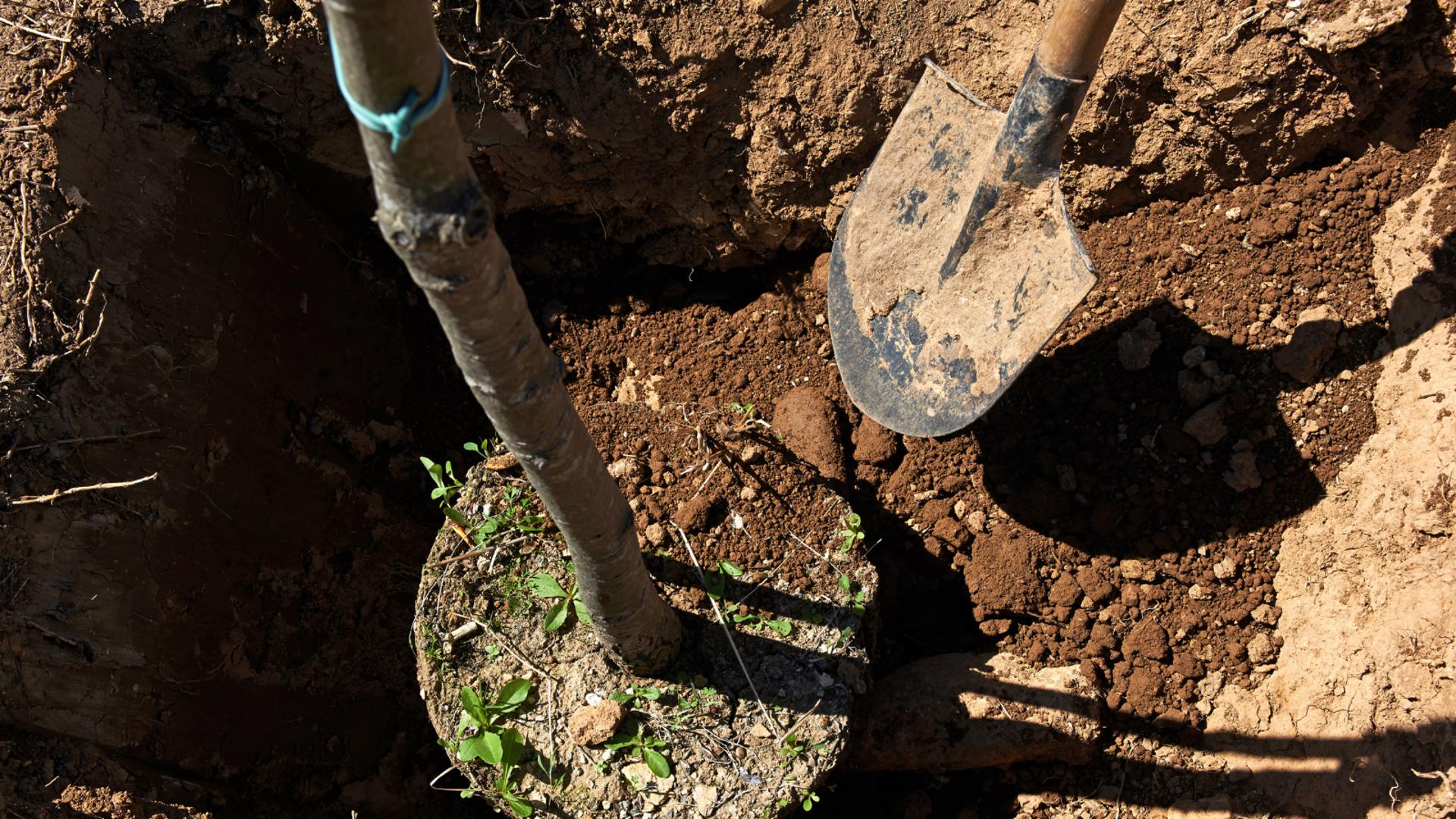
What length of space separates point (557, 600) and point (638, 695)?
0.32 meters

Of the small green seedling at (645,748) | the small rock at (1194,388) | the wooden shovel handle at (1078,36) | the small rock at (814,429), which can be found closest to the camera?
the wooden shovel handle at (1078,36)

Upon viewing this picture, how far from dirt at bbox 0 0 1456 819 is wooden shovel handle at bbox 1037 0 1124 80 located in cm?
44

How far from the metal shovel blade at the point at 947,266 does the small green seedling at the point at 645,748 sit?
3.47 ft

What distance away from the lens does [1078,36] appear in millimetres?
2076

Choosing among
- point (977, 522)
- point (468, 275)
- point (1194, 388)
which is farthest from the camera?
point (977, 522)

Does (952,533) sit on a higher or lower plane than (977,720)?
higher

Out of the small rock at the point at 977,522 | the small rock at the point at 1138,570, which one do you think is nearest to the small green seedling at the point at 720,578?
the small rock at the point at 977,522

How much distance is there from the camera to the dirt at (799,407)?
2.24m

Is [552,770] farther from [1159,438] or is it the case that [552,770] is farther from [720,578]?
[1159,438]

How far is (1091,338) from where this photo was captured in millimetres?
2742

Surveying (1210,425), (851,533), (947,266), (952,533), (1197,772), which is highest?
(947,266)

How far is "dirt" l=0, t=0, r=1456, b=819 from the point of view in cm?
224

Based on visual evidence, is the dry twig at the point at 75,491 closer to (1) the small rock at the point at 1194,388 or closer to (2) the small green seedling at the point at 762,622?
(2) the small green seedling at the point at 762,622

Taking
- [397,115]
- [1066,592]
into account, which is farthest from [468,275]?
[1066,592]
